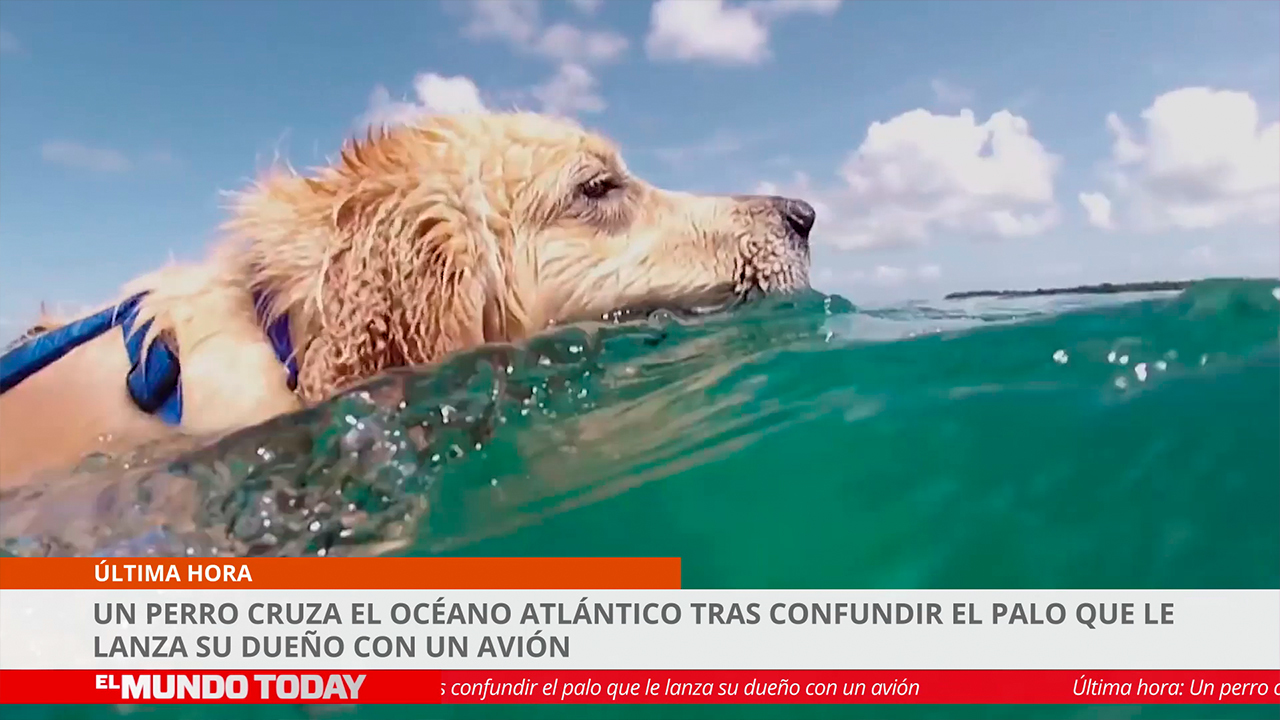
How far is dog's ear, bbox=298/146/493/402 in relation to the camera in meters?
3.48

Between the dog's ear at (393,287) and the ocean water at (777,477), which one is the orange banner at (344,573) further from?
the dog's ear at (393,287)

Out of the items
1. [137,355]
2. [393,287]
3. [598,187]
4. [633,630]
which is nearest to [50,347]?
[137,355]

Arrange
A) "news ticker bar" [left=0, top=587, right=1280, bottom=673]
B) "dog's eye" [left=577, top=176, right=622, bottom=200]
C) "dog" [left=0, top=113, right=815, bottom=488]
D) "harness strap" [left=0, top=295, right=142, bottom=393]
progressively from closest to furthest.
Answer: "news ticker bar" [left=0, top=587, right=1280, bottom=673] → "dog" [left=0, top=113, right=815, bottom=488] → "harness strap" [left=0, top=295, right=142, bottom=393] → "dog's eye" [left=577, top=176, right=622, bottom=200]

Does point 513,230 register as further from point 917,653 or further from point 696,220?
point 917,653

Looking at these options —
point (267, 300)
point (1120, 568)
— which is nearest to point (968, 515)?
point (1120, 568)

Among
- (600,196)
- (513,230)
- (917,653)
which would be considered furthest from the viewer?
(600,196)

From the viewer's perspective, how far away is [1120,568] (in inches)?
102

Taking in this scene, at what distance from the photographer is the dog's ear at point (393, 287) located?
3.48 meters

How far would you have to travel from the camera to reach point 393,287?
3609mm

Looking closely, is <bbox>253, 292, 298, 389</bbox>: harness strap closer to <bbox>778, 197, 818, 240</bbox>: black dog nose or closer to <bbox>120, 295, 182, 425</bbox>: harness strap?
<bbox>120, 295, 182, 425</bbox>: harness strap

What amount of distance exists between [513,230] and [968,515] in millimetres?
2229
